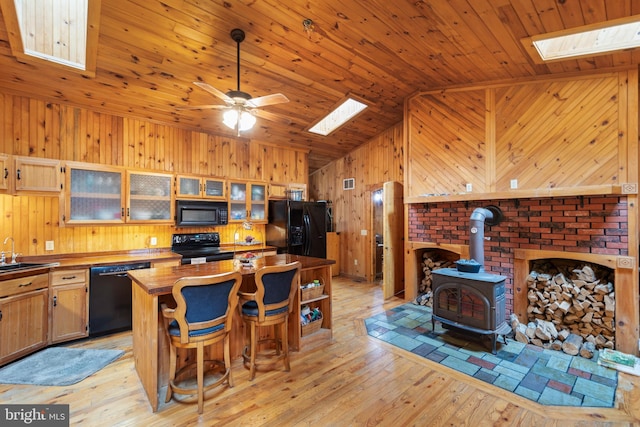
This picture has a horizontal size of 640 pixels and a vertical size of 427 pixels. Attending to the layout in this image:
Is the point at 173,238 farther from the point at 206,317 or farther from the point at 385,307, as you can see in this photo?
the point at 385,307

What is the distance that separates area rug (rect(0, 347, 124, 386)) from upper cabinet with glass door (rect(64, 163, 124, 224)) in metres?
1.51

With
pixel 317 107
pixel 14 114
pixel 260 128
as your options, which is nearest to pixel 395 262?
pixel 317 107

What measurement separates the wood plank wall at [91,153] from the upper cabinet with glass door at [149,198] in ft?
0.85

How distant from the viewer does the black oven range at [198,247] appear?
13.4ft

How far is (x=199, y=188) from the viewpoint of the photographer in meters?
4.56

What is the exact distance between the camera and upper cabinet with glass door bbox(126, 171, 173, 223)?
3.92 metres

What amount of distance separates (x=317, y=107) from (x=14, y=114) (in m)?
3.85

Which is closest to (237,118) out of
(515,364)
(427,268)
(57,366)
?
(57,366)

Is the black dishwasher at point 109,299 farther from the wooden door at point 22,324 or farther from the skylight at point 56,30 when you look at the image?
the skylight at point 56,30

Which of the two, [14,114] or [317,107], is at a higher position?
[317,107]

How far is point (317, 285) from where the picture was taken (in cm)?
324

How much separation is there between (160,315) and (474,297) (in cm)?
322

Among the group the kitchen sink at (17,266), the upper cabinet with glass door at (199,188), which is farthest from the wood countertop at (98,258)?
the upper cabinet with glass door at (199,188)

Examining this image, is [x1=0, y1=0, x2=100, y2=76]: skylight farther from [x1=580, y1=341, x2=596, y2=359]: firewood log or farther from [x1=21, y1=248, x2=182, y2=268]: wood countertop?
[x1=580, y1=341, x2=596, y2=359]: firewood log
